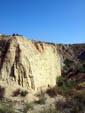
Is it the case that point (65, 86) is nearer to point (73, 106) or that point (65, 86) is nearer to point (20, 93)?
point (20, 93)

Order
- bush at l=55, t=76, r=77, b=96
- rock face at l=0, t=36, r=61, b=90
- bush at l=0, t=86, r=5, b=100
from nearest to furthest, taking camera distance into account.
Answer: bush at l=0, t=86, r=5, b=100 < rock face at l=0, t=36, r=61, b=90 < bush at l=55, t=76, r=77, b=96

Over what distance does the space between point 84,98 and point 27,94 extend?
3455mm

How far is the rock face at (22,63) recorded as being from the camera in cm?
Answer: 956

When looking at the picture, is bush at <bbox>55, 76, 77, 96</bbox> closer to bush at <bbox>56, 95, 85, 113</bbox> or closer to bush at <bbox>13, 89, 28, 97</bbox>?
bush at <bbox>56, 95, 85, 113</bbox>

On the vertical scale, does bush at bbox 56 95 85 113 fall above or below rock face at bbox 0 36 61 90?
below

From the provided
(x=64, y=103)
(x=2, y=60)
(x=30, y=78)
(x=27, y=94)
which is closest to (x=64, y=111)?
(x=64, y=103)

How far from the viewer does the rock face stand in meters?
9.56

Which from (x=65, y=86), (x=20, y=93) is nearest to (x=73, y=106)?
(x=20, y=93)

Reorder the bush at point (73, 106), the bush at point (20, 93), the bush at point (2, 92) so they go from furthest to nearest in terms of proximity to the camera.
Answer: the bush at point (20, 93) → the bush at point (2, 92) → the bush at point (73, 106)

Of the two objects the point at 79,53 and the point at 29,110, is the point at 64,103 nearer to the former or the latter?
the point at 29,110

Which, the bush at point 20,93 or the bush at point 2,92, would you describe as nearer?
the bush at point 2,92

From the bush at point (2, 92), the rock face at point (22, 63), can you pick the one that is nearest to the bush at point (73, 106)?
the rock face at point (22, 63)

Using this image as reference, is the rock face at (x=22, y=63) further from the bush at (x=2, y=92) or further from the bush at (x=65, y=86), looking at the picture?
the bush at (x=65, y=86)

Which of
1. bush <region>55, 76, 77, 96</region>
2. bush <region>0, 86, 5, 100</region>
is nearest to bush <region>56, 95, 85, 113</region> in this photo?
bush <region>55, 76, 77, 96</region>
